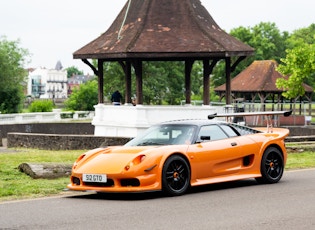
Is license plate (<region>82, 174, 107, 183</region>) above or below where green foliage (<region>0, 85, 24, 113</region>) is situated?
below

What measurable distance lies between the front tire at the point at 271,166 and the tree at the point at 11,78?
57.3m

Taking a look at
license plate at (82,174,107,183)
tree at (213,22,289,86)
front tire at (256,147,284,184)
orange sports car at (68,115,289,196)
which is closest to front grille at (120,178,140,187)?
orange sports car at (68,115,289,196)

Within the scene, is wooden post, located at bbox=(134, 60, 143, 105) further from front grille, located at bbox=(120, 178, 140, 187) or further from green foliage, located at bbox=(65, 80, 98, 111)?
green foliage, located at bbox=(65, 80, 98, 111)

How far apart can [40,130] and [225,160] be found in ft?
107

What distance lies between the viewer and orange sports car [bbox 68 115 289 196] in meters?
12.9

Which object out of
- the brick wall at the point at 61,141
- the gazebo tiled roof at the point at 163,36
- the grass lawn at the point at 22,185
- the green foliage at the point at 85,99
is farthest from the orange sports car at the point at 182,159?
the green foliage at the point at 85,99

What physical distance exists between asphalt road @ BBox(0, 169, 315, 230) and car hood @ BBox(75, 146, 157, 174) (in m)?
0.46

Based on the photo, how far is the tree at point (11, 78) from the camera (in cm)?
7200

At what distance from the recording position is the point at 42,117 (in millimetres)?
61812

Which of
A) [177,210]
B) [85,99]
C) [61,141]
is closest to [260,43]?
[85,99]

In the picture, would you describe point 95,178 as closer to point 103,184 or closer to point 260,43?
point 103,184

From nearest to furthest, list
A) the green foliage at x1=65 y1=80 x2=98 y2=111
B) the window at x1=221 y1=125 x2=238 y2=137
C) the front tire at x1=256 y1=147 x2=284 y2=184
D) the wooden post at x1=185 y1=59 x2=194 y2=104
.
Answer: the window at x1=221 y1=125 x2=238 y2=137, the front tire at x1=256 y1=147 x2=284 y2=184, the wooden post at x1=185 y1=59 x2=194 y2=104, the green foliage at x1=65 y1=80 x2=98 y2=111

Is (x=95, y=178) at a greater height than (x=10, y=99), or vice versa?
(x=10, y=99)

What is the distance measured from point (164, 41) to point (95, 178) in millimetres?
22394
